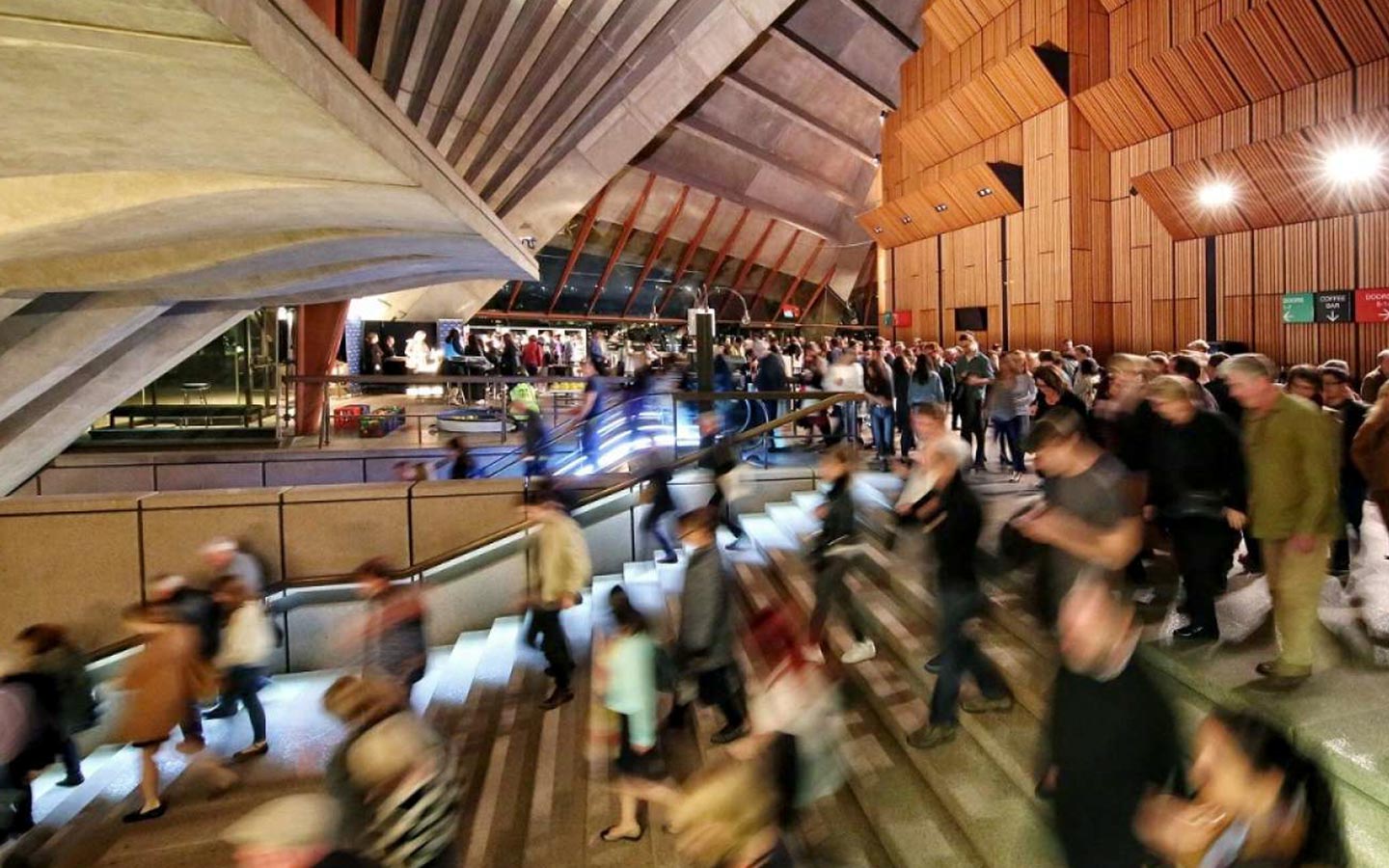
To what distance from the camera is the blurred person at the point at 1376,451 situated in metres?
4.07

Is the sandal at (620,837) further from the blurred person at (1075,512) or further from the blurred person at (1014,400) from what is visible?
the blurred person at (1014,400)

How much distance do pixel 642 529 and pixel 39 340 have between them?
6.15 meters

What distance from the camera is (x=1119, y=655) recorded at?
7.85 ft

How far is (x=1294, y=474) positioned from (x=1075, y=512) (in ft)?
3.15

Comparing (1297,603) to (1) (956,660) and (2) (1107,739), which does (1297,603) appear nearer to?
(1) (956,660)

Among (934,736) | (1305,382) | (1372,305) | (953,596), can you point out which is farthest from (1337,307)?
(934,736)

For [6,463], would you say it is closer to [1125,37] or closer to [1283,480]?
[1283,480]

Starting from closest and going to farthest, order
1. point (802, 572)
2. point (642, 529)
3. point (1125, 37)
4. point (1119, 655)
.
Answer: point (1119, 655) → point (802, 572) → point (642, 529) → point (1125, 37)

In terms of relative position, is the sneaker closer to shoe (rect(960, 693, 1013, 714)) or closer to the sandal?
the sandal

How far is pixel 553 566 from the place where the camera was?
5.26 m

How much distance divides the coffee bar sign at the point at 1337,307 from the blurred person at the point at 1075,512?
37.9ft

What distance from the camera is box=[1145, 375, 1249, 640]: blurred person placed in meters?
3.79

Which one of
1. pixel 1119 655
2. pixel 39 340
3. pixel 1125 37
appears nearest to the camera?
pixel 1119 655

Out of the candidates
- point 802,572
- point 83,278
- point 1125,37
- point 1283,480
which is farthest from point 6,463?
point 1125,37
